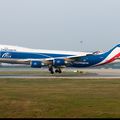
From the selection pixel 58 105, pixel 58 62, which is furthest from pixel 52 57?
pixel 58 105

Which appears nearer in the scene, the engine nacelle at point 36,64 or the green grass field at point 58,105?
the green grass field at point 58,105

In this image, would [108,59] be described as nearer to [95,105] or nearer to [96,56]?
[96,56]

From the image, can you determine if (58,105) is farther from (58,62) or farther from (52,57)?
(52,57)

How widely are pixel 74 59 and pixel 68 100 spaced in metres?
41.5

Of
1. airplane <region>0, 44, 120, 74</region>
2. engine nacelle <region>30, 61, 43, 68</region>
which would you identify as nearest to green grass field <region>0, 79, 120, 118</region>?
engine nacelle <region>30, 61, 43, 68</region>

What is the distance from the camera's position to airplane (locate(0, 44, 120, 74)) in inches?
2589

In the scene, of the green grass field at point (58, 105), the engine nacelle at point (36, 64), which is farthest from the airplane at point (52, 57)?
the green grass field at point (58, 105)

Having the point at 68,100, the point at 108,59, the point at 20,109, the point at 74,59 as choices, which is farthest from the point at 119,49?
the point at 20,109

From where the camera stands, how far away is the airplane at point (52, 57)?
6575 cm

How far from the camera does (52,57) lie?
69250 mm

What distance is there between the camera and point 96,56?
7256cm

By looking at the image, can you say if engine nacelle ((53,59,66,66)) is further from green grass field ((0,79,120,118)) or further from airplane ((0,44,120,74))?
green grass field ((0,79,120,118))

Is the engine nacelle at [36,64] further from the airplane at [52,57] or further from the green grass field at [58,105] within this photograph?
the green grass field at [58,105]

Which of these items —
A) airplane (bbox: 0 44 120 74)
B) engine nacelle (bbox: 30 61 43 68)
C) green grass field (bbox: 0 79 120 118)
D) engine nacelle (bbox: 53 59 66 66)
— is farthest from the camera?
engine nacelle (bbox: 53 59 66 66)
